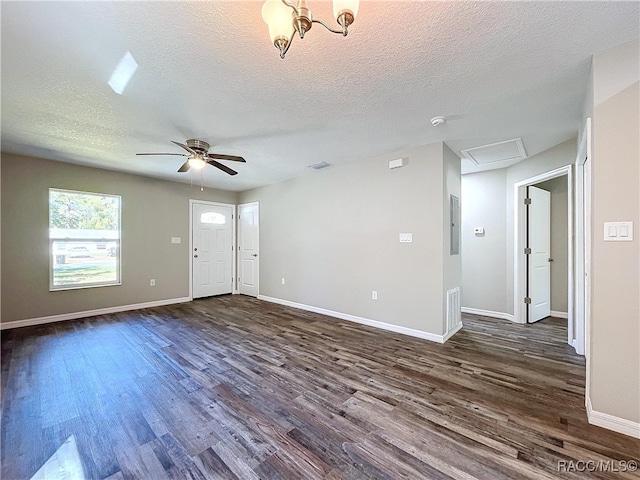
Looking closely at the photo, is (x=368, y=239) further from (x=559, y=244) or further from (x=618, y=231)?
(x=559, y=244)

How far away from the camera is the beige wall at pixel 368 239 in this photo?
3279mm

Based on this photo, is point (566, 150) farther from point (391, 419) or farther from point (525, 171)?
point (391, 419)

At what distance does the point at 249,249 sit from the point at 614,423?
226 inches

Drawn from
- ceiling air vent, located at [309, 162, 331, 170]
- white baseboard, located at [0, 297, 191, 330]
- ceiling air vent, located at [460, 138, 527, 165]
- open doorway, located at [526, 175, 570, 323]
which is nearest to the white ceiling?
ceiling air vent, located at [460, 138, 527, 165]

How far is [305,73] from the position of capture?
1.91 m

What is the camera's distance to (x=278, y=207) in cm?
538

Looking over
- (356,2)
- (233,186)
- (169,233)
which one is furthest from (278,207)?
(356,2)

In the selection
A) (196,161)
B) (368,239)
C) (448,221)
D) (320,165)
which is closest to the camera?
(196,161)

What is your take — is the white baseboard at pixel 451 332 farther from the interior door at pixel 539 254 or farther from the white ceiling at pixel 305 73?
the white ceiling at pixel 305 73

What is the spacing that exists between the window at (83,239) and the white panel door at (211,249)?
138 cm

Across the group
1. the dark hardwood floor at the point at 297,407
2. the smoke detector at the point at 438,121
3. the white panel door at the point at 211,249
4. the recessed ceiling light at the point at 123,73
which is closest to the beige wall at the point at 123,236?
the white panel door at the point at 211,249

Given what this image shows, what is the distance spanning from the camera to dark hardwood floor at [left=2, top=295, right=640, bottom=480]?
4.72 feet

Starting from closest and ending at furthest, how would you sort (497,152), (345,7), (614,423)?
(345,7) < (614,423) < (497,152)

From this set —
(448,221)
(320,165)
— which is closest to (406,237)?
(448,221)
